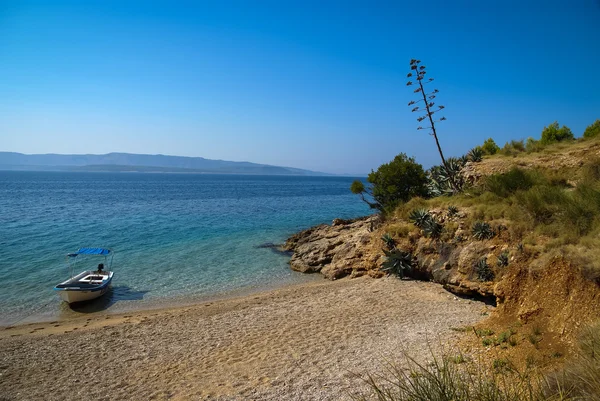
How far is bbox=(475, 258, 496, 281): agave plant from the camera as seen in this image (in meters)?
12.3

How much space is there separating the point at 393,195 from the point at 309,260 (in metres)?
7.43

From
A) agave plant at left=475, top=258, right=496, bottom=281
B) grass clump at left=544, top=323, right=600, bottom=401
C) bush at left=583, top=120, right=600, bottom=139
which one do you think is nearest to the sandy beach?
agave plant at left=475, top=258, right=496, bottom=281

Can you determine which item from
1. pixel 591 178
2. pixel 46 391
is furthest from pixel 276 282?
pixel 591 178

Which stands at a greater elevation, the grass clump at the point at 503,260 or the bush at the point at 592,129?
the bush at the point at 592,129

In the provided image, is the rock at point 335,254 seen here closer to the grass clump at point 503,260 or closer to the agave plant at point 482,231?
the agave plant at point 482,231

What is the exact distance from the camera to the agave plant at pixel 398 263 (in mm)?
16277

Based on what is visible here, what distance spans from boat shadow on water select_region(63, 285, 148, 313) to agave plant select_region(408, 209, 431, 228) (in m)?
14.5

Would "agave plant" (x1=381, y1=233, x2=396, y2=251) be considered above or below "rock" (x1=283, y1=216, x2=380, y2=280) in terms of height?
above

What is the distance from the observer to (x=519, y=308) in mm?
9523

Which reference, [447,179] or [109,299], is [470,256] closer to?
[447,179]

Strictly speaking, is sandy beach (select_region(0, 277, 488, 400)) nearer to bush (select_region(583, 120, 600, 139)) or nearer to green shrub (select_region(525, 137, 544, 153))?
green shrub (select_region(525, 137, 544, 153))

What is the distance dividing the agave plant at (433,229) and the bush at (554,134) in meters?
18.6

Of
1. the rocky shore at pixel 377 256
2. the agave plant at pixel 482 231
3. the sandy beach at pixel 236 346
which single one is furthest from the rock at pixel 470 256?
the sandy beach at pixel 236 346

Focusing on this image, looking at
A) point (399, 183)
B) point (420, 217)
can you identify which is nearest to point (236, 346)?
point (420, 217)
